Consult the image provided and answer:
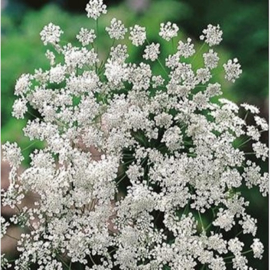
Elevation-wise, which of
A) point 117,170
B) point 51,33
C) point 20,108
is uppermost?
point 51,33

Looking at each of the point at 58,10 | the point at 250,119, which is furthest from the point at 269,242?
the point at 58,10

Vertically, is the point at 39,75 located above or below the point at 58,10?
below

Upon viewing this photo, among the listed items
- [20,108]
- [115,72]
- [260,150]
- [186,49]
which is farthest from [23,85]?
[260,150]

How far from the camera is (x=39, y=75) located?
1391mm

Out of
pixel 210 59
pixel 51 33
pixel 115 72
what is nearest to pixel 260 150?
pixel 210 59

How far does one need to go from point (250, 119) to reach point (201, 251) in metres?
1.25

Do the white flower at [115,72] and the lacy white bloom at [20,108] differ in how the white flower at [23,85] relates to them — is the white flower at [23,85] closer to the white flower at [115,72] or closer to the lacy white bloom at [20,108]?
the lacy white bloom at [20,108]

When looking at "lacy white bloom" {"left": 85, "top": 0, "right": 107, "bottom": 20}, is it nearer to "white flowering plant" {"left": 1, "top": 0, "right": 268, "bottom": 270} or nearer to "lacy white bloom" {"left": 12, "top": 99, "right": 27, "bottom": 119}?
"white flowering plant" {"left": 1, "top": 0, "right": 268, "bottom": 270}

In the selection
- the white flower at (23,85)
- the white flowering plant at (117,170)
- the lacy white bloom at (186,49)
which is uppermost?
the lacy white bloom at (186,49)

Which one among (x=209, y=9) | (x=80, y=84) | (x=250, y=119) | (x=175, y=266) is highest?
(x=209, y=9)

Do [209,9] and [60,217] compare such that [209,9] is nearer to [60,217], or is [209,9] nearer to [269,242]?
[269,242]

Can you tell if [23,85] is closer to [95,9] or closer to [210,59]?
[95,9]

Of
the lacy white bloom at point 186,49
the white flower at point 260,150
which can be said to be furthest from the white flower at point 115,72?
the white flower at point 260,150

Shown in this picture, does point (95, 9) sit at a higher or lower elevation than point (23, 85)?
higher
